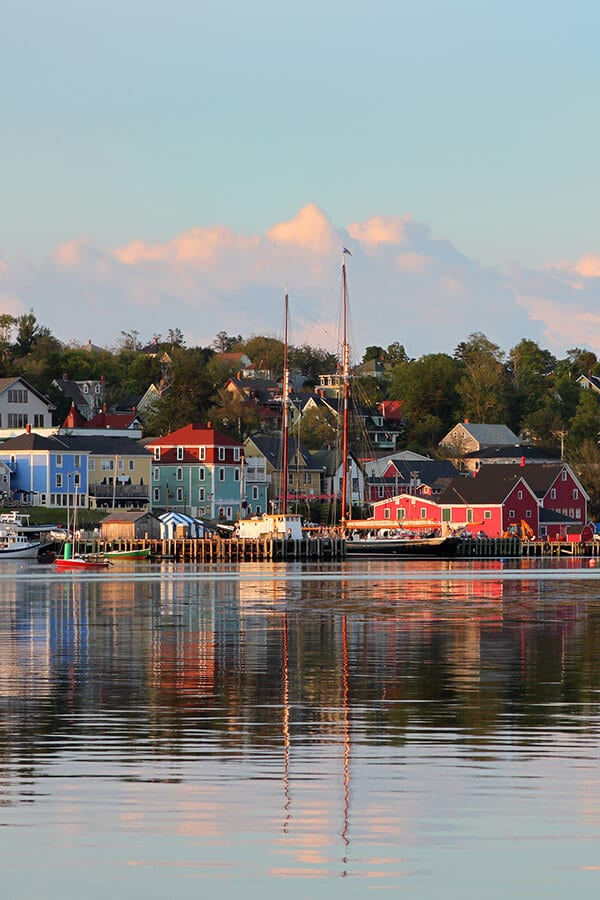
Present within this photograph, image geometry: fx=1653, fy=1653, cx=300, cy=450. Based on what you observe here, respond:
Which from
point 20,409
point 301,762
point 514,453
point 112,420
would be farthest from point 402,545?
point 301,762

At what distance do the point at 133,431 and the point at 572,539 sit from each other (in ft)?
169

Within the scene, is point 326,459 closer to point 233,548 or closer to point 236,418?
point 236,418

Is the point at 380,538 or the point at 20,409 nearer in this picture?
the point at 380,538

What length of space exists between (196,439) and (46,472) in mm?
16803

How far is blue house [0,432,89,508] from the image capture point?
498 ft

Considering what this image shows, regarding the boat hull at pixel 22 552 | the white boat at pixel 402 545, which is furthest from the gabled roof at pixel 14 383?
the white boat at pixel 402 545

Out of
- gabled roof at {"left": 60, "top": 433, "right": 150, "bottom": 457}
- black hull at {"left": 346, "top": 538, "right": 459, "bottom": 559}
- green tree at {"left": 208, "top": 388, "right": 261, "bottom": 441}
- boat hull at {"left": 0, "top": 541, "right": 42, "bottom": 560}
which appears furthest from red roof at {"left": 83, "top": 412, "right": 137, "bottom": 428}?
black hull at {"left": 346, "top": 538, "right": 459, "bottom": 559}

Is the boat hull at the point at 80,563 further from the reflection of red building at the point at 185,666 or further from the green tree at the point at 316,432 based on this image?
the green tree at the point at 316,432

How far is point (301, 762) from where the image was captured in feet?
67.2

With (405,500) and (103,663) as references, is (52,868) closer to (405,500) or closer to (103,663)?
(103,663)

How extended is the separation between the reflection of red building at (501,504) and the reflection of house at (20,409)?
126 feet

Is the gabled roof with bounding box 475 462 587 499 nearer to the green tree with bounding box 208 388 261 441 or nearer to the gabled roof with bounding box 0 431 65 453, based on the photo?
the green tree with bounding box 208 388 261 441

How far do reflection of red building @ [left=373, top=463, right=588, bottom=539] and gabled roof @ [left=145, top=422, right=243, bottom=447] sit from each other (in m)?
16.3

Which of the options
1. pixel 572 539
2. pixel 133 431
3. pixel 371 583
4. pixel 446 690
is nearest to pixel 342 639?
pixel 446 690
